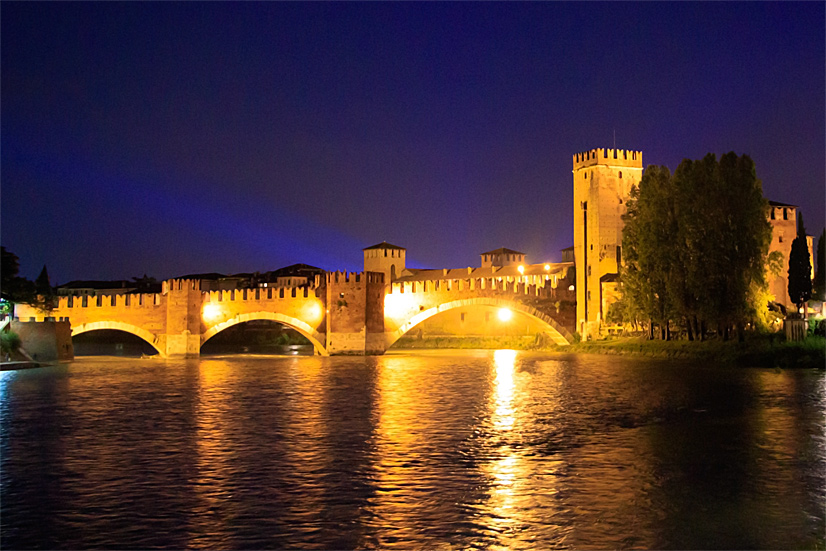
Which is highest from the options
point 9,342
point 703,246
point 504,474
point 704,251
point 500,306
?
point 703,246

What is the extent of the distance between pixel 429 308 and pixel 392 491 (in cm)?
2539

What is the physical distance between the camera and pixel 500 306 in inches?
1340

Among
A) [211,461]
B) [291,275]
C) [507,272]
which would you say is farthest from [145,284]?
[211,461]

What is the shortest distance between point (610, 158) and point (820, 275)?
10.8 meters

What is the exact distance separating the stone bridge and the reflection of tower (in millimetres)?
2455

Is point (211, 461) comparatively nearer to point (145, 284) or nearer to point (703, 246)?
point (703, 246)

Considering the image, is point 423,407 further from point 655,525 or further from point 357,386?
point 655,525

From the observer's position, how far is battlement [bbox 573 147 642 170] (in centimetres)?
3703

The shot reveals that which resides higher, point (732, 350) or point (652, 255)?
point (652, 255)

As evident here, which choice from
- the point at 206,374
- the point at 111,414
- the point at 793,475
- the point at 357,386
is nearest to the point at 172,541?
the point at 793,475

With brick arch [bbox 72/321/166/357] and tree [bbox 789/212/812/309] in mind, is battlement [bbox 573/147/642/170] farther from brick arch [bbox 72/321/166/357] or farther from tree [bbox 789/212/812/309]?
brick arch [bbox 72/321/166/357]

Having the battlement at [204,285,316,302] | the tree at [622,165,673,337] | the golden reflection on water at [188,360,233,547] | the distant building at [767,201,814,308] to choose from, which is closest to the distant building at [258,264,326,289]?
the battlement at [204,285,316,302]

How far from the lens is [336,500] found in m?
8.76

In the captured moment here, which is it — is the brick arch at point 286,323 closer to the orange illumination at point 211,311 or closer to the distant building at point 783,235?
the orange illumination at point 211,311
